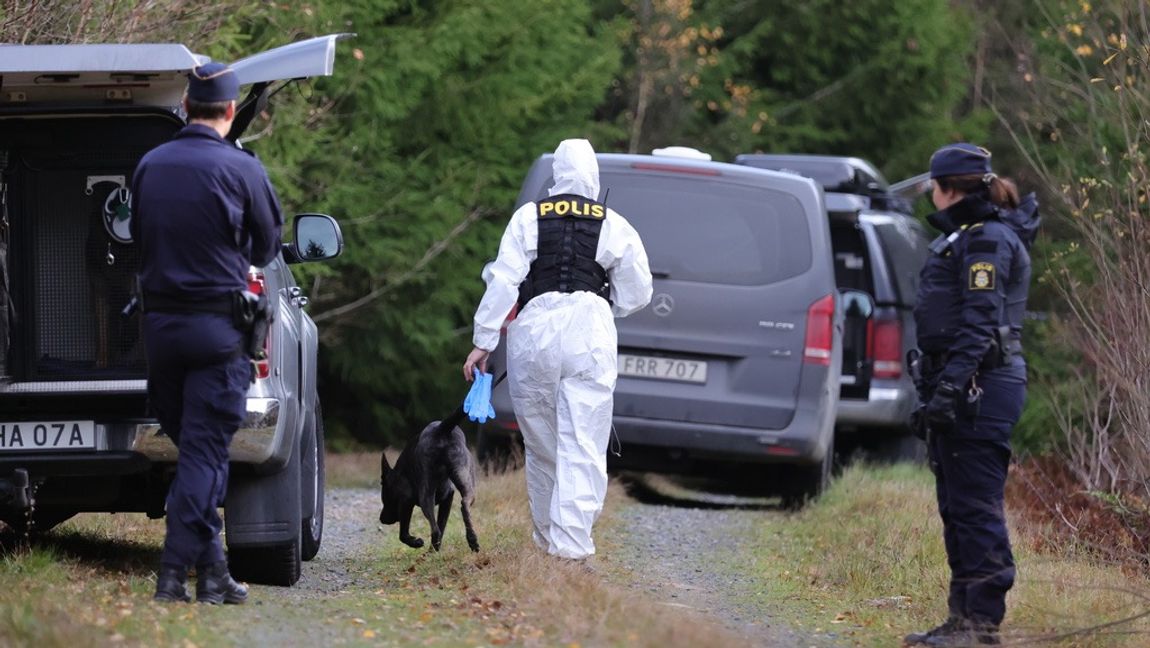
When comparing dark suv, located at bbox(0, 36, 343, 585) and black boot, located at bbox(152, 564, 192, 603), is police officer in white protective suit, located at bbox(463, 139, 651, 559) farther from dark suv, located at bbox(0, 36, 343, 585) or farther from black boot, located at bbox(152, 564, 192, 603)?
black boot, located at bbox(152, 564, 192, 603)

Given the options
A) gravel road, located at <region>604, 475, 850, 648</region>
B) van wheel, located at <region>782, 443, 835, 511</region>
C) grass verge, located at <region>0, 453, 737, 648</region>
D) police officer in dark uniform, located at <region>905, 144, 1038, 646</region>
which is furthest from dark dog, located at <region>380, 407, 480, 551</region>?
van wheel, located at <region>782, 443, 835, 511</region>

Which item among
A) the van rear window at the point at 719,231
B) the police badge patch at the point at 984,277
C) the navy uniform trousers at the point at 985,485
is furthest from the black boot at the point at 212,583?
the van rear window at the point at 719,231

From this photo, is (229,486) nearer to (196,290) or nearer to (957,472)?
(196,290)

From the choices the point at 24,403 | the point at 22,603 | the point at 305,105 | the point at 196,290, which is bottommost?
the point at 22,603

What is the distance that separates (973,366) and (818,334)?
15.3 feet

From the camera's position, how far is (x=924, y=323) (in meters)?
6.78

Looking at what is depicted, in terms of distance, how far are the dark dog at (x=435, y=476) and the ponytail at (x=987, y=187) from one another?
300cm

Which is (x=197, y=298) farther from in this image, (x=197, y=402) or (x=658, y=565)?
(x=658, y=565)

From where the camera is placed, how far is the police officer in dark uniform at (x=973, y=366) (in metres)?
6.54

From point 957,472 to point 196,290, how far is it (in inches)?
105

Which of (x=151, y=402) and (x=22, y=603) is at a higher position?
(x=151, y=402)

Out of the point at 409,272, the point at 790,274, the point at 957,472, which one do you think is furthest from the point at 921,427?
the point at 409,272

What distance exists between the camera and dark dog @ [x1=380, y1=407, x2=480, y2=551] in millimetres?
9117

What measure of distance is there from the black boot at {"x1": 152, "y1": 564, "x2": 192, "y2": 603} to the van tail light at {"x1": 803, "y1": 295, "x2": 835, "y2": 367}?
17.2 feet
